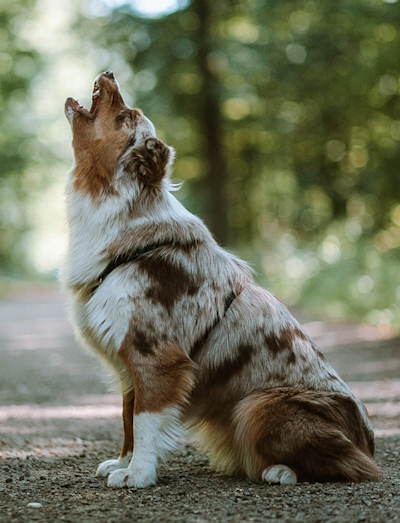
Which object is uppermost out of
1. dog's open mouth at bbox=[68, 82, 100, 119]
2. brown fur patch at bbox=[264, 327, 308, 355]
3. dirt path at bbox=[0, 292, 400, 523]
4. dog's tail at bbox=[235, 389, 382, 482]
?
dog's open mouth at bbox=[68, 82, 100, 119]

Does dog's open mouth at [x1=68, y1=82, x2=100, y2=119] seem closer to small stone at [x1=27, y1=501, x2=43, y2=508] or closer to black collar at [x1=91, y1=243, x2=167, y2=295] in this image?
black collar at [x1=91, y1=243, x2=167, y2=295]

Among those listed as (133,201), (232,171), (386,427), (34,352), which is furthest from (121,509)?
(232,171)

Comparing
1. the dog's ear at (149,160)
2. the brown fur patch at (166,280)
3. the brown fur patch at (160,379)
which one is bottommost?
the brown fur patch at (160,379)

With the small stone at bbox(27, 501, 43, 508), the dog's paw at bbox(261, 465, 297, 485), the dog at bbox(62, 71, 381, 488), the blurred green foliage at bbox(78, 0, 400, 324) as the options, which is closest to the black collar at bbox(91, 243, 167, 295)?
the dog at bbox(62, 71, 381, 488)

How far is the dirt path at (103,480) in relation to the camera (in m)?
3.06

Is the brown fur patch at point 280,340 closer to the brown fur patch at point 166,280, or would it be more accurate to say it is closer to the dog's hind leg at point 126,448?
the brown fur patch at point 166,280

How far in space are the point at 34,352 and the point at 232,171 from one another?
16181 millimetres

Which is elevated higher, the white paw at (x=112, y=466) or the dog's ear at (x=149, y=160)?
the dog's ear at (x=149, y=160)

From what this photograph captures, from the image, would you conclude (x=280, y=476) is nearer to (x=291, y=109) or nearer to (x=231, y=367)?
(x=231, y=367)

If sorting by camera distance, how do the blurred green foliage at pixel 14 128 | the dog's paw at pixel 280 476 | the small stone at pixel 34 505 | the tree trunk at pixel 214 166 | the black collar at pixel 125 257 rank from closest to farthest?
the small stone at pixel 34 505 < the dog's paw at pixel 280 476 < the black collar at pixel 125 257 < the tree trunk at pixel 214 166 < the blurred green foliage at pixel 14 128

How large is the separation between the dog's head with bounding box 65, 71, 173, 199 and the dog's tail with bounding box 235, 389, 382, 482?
62.1 inches

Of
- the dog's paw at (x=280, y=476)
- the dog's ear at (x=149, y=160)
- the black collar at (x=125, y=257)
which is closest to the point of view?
the dog's paw at (x=280, y=476)

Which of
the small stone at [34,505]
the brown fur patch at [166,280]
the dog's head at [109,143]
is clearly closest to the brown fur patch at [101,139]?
the dog's head at [109,143]

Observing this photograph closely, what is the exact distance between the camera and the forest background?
15.9m
